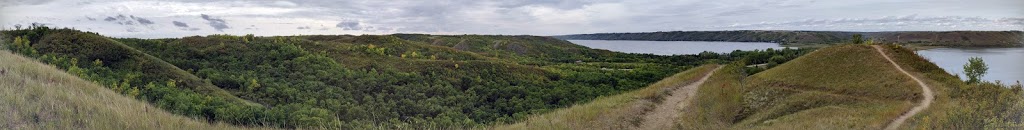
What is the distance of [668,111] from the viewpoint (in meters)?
23.6

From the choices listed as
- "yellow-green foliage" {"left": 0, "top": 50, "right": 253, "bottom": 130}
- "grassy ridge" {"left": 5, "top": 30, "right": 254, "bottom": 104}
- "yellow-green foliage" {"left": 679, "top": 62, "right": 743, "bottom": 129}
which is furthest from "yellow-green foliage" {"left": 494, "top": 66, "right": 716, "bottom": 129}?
"grassy ridge" {"left": 5, "top": 30, "right": 254, "bottom": 104}

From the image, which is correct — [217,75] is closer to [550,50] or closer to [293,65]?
[293,65]

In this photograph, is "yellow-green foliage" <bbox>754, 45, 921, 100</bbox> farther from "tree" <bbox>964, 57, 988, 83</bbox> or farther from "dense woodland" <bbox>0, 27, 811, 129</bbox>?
"dense woodland" <bbox>0, 27, 811, 129</bbox>

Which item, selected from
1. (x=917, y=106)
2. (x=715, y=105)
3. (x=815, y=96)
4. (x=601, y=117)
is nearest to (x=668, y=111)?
(x=715, y=105)

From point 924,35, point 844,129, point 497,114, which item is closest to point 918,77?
point 844,129

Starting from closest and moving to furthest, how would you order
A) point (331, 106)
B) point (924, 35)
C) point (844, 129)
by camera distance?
point (844, 129) → point (331, 106) → point (924, 35)

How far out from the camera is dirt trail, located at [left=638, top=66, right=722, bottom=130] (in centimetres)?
2023

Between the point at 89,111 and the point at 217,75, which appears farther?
the point at 217,75

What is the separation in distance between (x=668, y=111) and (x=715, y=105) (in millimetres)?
3147

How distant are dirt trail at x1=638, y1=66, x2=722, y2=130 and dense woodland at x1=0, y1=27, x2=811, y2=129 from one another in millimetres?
5918

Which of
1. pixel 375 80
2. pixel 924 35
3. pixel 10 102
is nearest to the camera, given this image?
pixel 10 102

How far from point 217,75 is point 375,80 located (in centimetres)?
779

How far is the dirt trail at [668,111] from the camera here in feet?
66.4

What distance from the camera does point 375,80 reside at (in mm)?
30219
